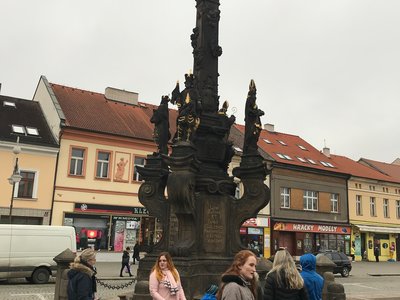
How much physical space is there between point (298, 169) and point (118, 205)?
610 inches

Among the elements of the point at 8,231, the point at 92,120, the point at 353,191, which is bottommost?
the point at 8,231

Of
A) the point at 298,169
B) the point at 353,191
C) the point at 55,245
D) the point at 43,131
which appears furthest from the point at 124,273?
the point at 353,191

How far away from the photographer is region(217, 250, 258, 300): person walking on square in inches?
149

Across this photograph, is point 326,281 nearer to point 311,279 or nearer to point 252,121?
point 252,121

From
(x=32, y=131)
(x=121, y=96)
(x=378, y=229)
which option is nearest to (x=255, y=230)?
(x=378, y=229)

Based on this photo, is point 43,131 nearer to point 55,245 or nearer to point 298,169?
point 55,245

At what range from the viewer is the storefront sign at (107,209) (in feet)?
87.5

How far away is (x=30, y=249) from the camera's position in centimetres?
1705

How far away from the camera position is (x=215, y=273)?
366 inches

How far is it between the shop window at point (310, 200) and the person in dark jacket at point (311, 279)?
105 ft

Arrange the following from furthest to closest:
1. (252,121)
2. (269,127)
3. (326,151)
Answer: (326,151)
(269,127)
(252,121)

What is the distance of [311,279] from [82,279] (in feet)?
8.71

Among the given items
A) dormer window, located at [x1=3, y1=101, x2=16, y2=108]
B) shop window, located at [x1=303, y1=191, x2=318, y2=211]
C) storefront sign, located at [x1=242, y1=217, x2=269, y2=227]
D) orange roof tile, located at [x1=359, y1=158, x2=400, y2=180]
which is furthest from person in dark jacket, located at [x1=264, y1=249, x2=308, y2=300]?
orange roof tile, located at [x1=359, y1=158, x2=400, y2=180]

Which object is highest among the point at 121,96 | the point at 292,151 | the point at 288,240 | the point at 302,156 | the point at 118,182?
the point at 121,96
